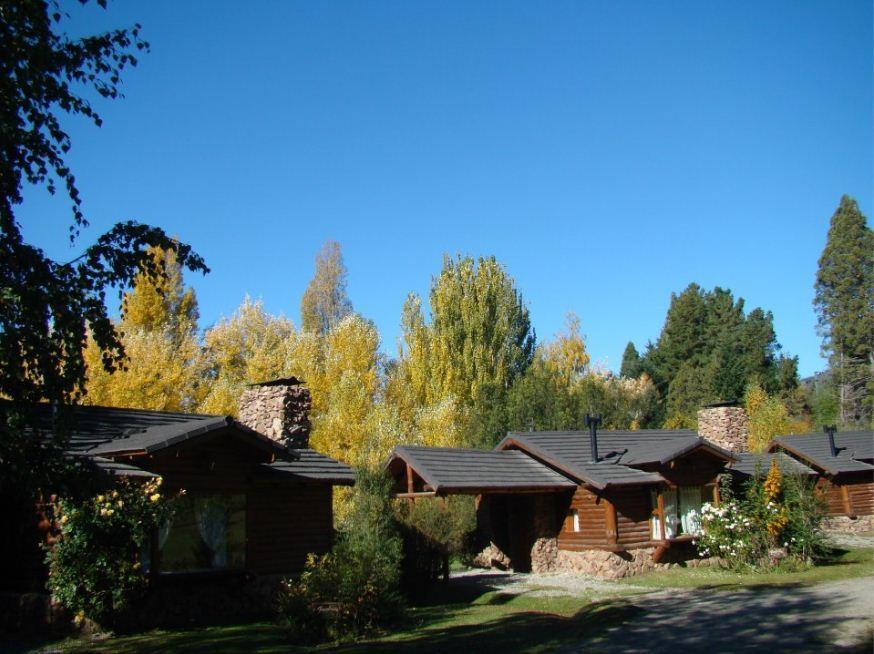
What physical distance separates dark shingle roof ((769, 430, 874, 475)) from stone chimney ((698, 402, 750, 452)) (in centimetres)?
366

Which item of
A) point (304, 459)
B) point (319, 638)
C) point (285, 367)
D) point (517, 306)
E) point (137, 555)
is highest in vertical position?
point (517, 306)

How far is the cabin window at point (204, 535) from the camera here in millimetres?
15273

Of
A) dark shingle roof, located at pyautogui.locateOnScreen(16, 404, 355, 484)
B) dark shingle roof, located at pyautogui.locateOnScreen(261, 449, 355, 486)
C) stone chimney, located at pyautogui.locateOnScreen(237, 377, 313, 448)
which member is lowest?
dark shingle roof, located at pyautogui.locateOnScreen(261, 449, 355, 486)

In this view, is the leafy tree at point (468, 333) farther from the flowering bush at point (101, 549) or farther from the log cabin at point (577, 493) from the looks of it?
the flowering bush at point (101, 549)

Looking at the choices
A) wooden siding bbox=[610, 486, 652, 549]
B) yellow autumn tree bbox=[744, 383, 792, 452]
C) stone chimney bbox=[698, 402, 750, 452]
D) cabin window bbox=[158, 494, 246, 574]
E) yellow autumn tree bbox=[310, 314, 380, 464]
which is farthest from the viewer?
yellow autumn tree bbox=[744, 383, 792, 452]

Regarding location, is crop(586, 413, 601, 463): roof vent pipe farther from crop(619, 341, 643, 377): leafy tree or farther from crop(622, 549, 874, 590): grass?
crop(619, 341, 643, 377): leafy tree

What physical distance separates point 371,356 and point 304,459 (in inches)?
642

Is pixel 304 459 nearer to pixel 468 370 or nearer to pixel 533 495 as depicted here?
pixel 533 495

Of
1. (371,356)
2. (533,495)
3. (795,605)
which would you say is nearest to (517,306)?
(371,356)

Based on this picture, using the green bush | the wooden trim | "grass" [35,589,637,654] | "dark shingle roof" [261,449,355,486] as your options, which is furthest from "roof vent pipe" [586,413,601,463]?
the green bush

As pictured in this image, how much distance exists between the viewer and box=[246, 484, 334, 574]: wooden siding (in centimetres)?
1689

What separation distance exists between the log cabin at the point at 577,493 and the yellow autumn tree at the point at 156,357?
35.4 ft

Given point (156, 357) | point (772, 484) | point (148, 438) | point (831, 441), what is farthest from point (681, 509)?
point (156, 357)

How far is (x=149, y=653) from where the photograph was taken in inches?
457
